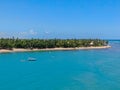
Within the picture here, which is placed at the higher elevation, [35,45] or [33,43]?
[33,43]

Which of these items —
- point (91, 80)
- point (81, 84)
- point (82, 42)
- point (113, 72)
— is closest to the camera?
point (81, 84)

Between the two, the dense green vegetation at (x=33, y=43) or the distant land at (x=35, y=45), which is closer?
the dense green vegetation at (x=33, y=43)

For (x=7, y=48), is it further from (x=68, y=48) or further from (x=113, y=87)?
(x=113, y=87)

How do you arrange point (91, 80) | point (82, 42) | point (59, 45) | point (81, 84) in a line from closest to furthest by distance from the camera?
point (81, 84)
point (91, 80)
point (59, 45)
point (82, 42)

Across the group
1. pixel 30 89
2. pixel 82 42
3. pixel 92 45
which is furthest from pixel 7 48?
pixel 30 89

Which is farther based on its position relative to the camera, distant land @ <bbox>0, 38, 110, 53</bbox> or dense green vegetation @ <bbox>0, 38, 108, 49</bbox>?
distant land @ <bbox>0, 38, 110, 53</bbox>

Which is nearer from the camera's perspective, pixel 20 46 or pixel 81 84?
pixel 81 84

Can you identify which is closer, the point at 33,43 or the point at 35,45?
the point at 33,43

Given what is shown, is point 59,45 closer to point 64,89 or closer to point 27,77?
point 27,77

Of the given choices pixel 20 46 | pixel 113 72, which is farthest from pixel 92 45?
pixel 113 72
